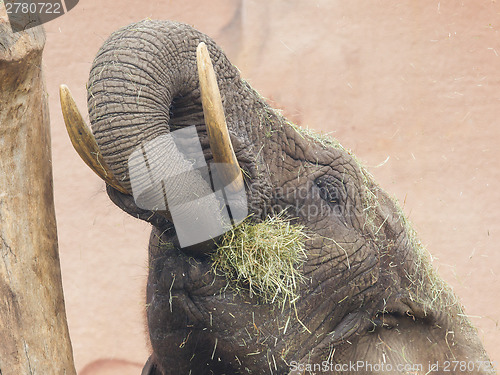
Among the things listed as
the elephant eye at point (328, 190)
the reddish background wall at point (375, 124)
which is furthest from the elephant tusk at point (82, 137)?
the reddish background wall at point (375, 124)

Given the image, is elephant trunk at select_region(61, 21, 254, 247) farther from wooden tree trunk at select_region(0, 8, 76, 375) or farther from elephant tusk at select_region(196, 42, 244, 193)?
wooden tree trunk at select_region(0, 8, 76, 375)

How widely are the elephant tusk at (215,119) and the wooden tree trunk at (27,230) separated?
0.52 metres

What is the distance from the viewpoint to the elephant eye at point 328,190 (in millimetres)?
2723

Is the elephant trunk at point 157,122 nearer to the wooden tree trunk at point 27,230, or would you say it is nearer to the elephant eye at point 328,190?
the wooden tree trunk at point 27,230

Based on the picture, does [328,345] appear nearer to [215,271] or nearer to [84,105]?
[215,271]

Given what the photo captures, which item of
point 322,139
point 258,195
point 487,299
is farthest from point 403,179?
point 258,195

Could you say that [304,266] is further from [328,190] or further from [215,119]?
[215,119]

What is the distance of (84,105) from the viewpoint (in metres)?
5.73

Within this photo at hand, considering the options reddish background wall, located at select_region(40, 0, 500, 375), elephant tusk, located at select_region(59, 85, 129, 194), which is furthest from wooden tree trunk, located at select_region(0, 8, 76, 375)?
reddish background wall, located at select_region(40, 0, 500, 375)

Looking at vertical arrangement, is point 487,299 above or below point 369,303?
below

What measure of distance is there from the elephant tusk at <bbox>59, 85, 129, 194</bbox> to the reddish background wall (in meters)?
3.68

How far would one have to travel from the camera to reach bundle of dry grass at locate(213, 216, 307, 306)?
2324 mm

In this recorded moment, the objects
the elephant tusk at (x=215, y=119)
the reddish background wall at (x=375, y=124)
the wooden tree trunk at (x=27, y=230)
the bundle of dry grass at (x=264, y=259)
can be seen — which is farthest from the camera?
the reddish background wall at (x=375, y=124)

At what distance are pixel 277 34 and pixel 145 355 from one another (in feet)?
9.71
